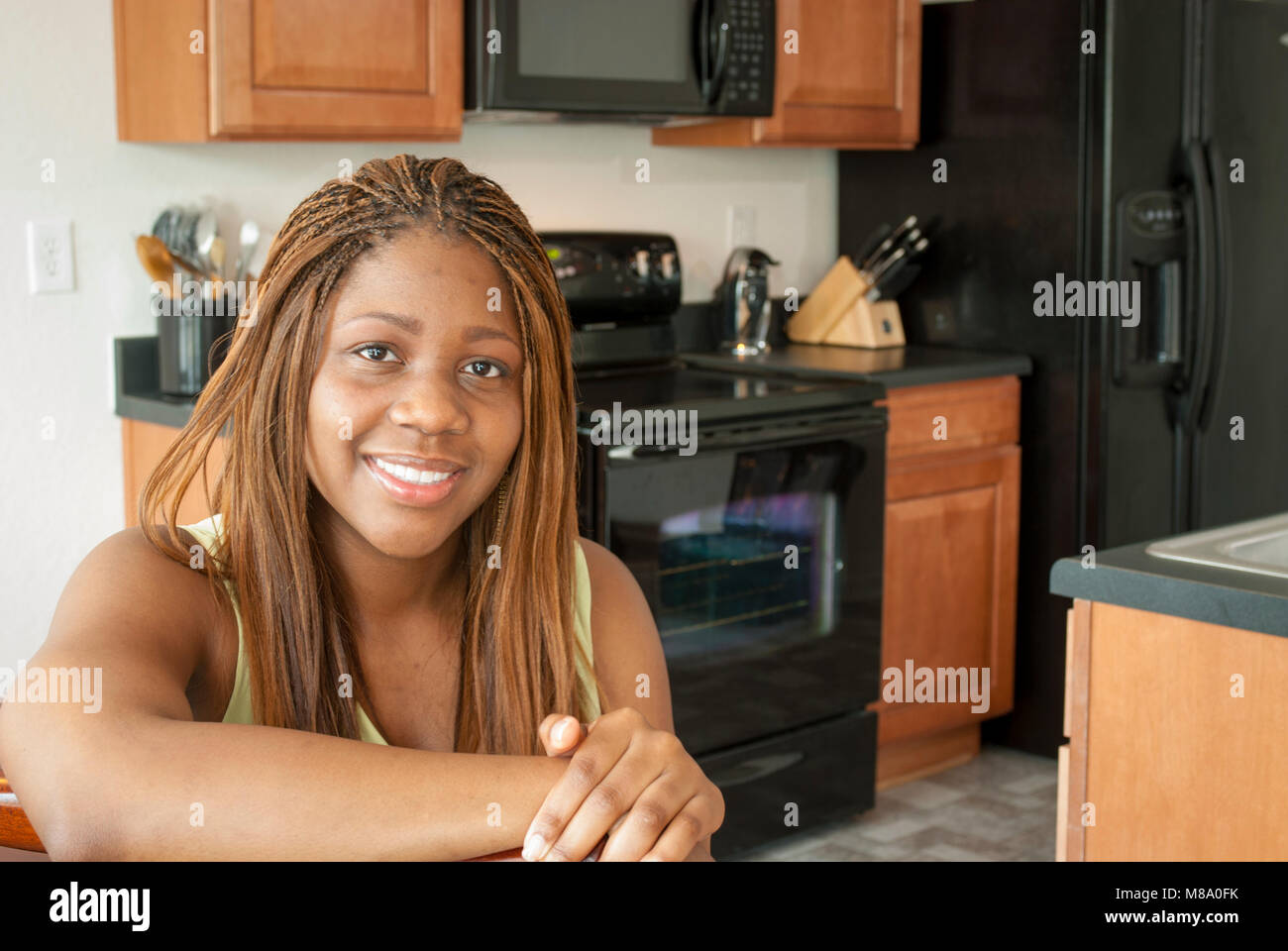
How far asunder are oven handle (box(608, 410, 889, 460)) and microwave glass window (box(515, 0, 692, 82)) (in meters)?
0.76

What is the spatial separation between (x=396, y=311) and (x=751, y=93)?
2368 mm

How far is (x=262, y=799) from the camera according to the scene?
808 mm

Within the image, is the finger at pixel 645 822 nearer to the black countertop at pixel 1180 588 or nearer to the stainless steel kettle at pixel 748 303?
the black countertop at pixel 1180 588

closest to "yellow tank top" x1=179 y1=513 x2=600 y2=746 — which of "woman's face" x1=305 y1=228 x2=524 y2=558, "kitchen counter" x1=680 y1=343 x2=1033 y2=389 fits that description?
"woman's face" x1=305 y1=228 x2=524 y2=558

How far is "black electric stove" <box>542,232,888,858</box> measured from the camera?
273cm

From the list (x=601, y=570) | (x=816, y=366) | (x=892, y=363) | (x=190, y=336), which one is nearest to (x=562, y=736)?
(x=601, y=570)

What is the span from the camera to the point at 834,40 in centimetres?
342

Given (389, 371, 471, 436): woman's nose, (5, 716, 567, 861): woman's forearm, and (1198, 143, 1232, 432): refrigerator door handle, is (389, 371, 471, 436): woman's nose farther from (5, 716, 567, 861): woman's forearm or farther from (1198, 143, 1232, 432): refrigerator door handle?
(1198, 143, 1232, 432): refrigerator door handle

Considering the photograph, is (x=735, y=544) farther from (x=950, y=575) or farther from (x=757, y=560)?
(x=950, y=575)

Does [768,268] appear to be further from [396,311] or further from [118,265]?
[396,311]

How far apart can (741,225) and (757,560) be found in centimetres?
115

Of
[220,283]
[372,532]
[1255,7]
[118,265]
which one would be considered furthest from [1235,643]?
[1255,7]

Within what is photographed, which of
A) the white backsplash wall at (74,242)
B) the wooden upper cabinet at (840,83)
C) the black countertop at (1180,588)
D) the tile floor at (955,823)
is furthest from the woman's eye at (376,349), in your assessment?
the wooden upper cabinet at (840,83)
